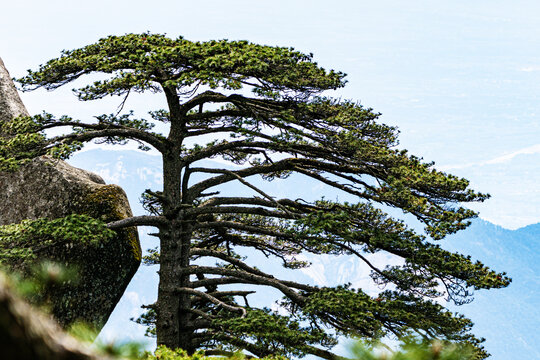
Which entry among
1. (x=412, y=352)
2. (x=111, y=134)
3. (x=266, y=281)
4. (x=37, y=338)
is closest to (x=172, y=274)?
(x=266, y=281)

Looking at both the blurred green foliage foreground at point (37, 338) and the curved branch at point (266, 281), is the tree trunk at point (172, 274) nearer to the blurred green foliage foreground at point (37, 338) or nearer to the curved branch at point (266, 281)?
the curved branch at point (266, 281)

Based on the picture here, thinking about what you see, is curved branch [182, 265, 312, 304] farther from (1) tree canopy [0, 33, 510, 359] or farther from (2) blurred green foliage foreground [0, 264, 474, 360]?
(2) blurred green foliage foreground [0, 264, 474, 360]

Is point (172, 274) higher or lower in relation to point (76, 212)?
lower

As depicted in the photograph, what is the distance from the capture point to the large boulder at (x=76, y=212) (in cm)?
1288

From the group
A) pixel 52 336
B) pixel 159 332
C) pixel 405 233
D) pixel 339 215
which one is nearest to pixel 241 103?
pixel 339 215

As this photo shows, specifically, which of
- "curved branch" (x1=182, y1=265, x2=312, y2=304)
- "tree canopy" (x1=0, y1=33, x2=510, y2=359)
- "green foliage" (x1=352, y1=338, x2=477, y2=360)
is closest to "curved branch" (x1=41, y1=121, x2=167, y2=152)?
"tree canopy" (x1=0, y1=33, x2=510, y2=359)

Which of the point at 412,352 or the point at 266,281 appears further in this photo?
the point at 266,281

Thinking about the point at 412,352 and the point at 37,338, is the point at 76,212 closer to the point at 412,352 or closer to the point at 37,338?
the point at 412,352

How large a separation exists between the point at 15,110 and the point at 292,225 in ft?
29.2

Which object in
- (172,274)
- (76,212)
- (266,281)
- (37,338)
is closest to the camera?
(37,338)

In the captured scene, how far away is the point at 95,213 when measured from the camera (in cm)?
1373

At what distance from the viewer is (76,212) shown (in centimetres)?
1376

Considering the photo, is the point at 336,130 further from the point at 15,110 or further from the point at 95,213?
the point at 15,110

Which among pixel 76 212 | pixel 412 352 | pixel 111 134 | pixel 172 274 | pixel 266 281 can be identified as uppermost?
pixel 111 134
